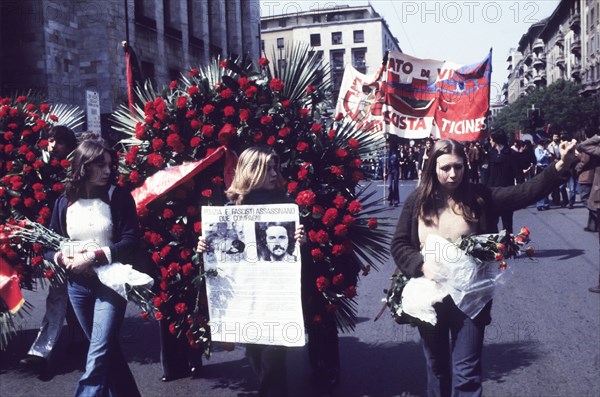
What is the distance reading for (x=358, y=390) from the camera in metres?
4.88

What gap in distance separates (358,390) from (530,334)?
2071 mm

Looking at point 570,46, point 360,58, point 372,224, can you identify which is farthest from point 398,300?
point 360,58

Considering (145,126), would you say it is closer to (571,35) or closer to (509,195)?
(509,195)

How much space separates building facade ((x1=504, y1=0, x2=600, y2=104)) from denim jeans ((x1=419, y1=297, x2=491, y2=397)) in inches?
2430

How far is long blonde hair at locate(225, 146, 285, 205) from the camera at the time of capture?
4.00 metres

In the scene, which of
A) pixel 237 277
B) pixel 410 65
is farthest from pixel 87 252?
pixel 410 65

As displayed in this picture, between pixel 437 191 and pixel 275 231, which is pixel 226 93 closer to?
pixel 275 231

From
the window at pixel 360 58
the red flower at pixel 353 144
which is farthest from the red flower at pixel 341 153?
the window at pixel 360 58

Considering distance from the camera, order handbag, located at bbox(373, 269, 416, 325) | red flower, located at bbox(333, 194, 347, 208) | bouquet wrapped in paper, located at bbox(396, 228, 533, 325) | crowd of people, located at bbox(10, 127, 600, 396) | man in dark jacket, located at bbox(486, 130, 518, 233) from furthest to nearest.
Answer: man in dark jacket, located at bbox(486, 130, 518, 233) < red flower, located at bbox(333, 194, 347, 208) < handbag, located at bbox(373, 269, 416, 325) < crowd of people, located at bbox(10, 127, 600, 396) < bouquet wrapped in paper, located at bbox(396, 228, 533, 325)

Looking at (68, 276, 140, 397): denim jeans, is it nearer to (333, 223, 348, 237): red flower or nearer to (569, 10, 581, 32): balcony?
(333, 223, 348, 237): red flower

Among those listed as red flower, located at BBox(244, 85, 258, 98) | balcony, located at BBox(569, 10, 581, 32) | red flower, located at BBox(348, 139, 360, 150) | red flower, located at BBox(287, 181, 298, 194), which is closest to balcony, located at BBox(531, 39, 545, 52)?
balcony, located at BBox(569, 10, 581, 32)

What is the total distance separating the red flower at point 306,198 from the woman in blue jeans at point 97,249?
102 cm

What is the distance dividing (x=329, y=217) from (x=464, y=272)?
938 millimetres

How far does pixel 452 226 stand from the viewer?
148 inches
